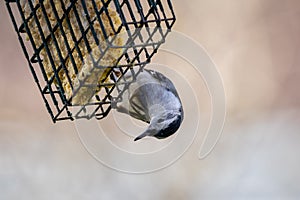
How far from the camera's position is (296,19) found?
240 centimetres

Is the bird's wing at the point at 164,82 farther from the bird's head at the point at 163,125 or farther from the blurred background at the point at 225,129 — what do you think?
the blurred background at the point at 225,129

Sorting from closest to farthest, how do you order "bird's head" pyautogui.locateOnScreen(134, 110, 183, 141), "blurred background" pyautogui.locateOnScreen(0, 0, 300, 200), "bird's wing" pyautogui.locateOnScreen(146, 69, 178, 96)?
1. "bird's head" pyautogui.locateOnScreen(134, 110, 183, 141)
2. "bird's wing" pyautogui.locateOnScreen(146, 69, 178, 96)
3. "blurred background" pyautogui.locateOnScreen(0, 0, 300, 200)

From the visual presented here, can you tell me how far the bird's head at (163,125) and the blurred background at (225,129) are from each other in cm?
125

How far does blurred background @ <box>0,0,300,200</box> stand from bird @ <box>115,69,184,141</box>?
3.85 feet

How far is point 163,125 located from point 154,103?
8 centimetres

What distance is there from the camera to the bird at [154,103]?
106 centimetres

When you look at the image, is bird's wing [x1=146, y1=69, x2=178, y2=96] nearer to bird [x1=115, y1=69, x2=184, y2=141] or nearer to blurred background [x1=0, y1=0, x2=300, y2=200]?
bird [x1=115, y1=69, x2=184, y2=141]

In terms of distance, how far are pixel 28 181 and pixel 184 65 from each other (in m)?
0.68

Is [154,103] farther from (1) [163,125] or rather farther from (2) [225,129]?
(2) [225,129]

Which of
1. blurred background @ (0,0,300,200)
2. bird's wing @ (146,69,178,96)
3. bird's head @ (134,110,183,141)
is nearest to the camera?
bird's head @ (134,110,183,141)

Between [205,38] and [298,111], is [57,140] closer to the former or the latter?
[205,38]

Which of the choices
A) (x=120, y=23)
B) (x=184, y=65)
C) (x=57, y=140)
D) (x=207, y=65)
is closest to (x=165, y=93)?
(x=120, y=23)

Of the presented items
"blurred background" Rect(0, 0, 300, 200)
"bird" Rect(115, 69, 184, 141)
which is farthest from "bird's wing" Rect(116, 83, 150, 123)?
"blurred background" Rect(0, 0, 300, 200)

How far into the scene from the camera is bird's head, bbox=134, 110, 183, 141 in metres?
1.04
